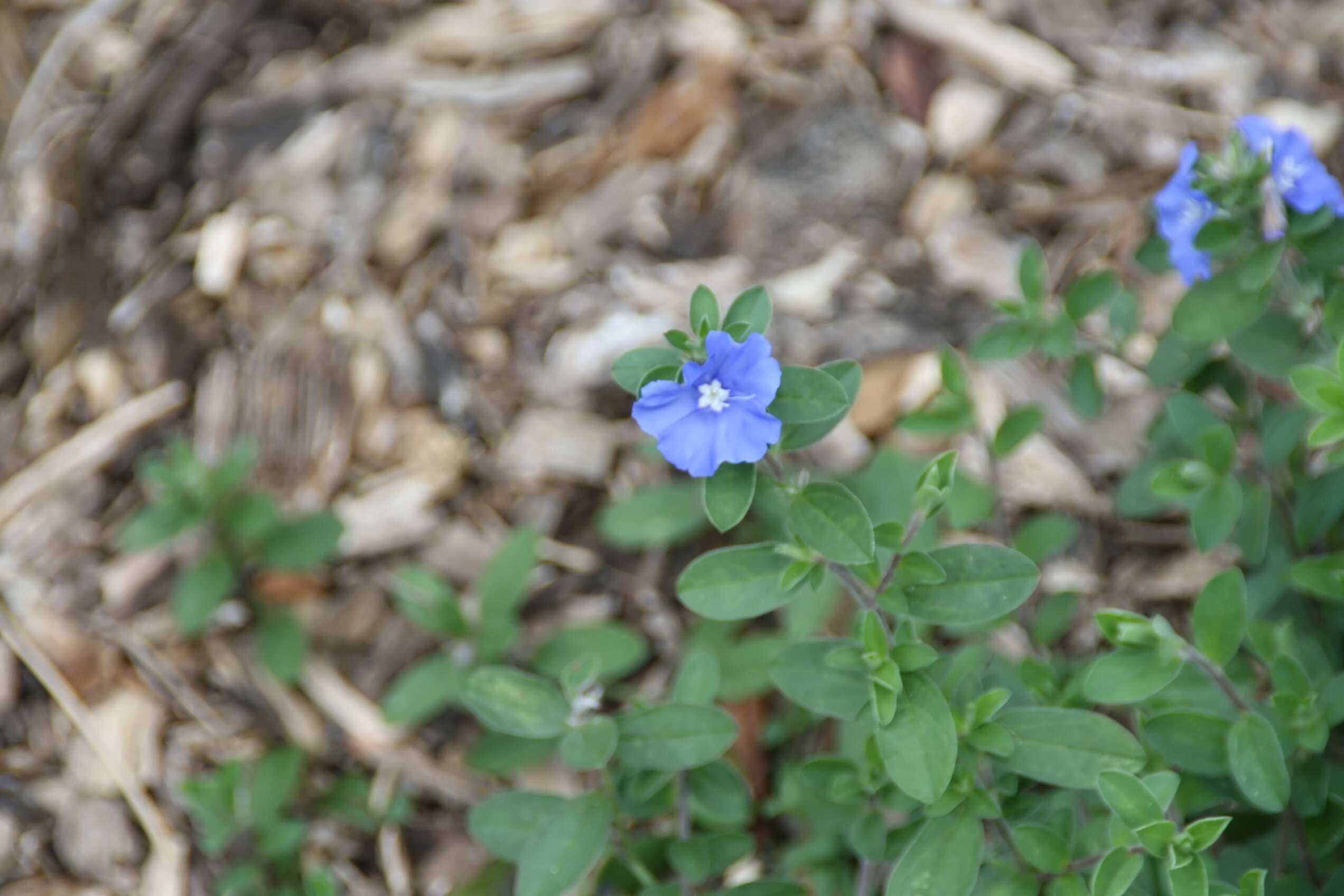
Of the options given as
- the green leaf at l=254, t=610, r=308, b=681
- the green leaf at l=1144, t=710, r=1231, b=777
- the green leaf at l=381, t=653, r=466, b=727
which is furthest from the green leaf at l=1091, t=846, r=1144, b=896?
the green leaf at l=254, t=610, r=308, b=681

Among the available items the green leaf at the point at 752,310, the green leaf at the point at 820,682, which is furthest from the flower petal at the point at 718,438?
the green leaf at the point at 820,682

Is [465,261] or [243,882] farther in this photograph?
[465,261]

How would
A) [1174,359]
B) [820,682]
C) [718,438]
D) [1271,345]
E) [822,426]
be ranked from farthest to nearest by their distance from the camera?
[1174,359]
[1271,345]
[820,682]
[822,426]
[718,438]

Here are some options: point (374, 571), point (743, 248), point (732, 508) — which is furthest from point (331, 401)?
point (732, 508)

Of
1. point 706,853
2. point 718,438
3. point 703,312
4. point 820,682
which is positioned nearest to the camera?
point 718,438

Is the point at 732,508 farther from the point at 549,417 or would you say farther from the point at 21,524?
the point at 21,524

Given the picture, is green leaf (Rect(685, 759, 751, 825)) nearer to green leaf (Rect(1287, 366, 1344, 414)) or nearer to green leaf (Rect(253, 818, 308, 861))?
A: green leaf (Rect(253, 818, 308, 861))

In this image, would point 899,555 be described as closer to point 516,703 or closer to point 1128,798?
point 1128,798

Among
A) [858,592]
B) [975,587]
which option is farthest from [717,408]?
[975,587]
